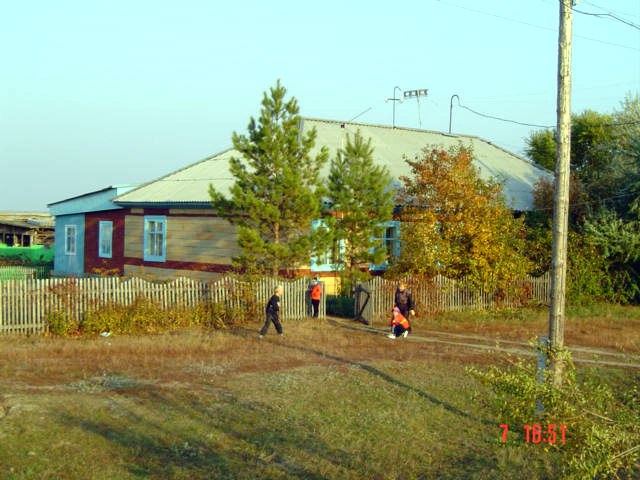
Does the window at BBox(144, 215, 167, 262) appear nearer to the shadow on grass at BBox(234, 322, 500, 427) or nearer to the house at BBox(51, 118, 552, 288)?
the house at BBox(51, 118, 552, 288)

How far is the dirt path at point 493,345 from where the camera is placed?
14539 millimetres

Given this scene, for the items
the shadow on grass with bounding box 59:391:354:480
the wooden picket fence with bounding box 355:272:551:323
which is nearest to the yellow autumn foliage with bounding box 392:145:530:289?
the wooden picket fence with bounding box 355:272:551:323

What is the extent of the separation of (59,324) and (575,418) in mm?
13533

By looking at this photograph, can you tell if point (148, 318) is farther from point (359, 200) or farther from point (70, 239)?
point (70, 239)

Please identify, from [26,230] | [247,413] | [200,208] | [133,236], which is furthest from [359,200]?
[26,230]

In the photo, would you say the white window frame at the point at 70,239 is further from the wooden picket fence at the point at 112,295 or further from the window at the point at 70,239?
the wooden picket fence at the point at 112,295

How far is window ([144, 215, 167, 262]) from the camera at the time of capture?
27.9 metres

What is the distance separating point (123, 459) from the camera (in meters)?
7.66

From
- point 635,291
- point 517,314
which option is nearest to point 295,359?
point 517,314

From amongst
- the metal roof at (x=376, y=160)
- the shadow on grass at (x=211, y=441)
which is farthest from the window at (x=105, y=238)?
the shadow on grass at (x=211, y=441)

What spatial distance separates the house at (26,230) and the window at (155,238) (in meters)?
19.4

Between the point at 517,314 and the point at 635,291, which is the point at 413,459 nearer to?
the point at 517,314

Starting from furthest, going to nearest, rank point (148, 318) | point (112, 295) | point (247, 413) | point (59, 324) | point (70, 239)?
point (70, 239) < point (148, 318) < point (112, 295) < point (59, 324) < point (247, 413)

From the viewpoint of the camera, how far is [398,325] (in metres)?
17.2
